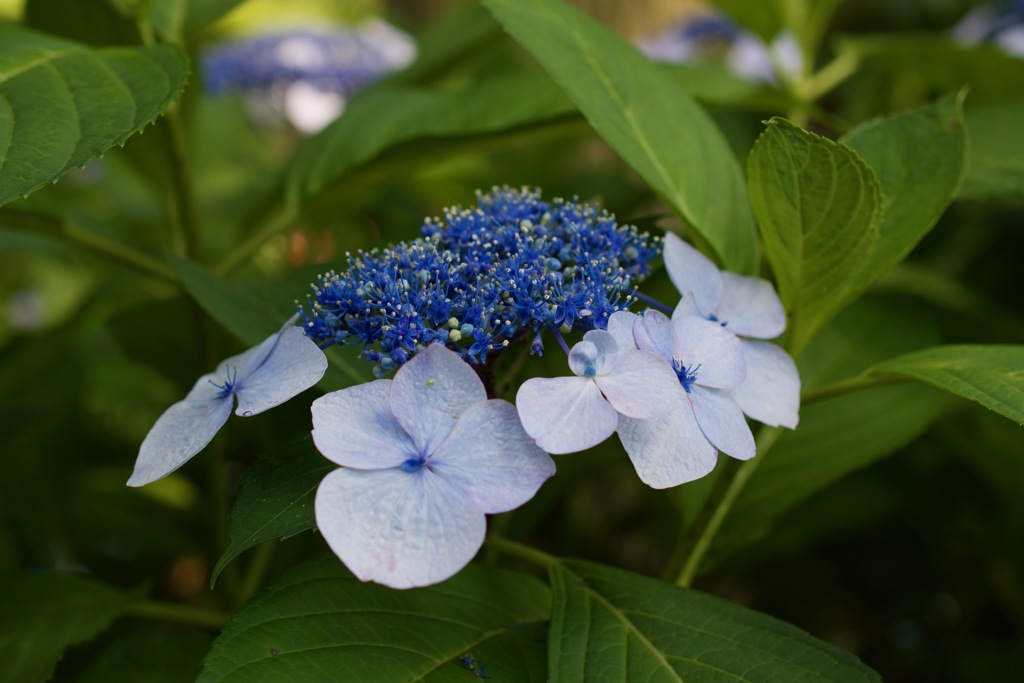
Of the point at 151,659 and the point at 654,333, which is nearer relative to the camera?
the point at 654,333

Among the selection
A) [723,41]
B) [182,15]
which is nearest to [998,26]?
[723,41]

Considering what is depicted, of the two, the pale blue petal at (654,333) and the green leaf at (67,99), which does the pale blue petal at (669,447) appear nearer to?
the pale blue petal at (654,333)

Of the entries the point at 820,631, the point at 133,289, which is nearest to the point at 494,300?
the point at 820,631

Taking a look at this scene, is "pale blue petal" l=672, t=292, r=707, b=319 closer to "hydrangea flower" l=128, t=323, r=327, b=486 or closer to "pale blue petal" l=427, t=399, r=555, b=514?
"pale blue petal" l=427, t=399, r=555, b=514

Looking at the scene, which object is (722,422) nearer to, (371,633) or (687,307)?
(687,307)

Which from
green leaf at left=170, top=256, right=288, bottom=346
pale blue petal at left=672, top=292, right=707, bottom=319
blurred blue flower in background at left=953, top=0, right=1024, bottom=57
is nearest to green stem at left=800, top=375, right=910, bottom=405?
pale blue petal at left=672, top=292, right=707, bottom=319

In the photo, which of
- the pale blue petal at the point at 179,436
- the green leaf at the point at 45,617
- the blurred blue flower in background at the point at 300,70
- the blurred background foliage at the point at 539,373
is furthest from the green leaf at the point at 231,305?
the blurred blue flower in background at the point at 300,70
